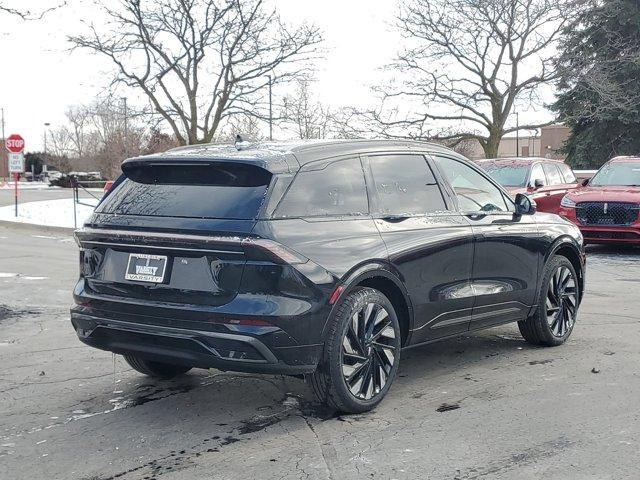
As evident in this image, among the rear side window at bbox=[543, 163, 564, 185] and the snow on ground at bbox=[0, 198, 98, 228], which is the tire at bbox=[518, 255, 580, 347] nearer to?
the rear side window at bbox=[543, 163, 564, 185]

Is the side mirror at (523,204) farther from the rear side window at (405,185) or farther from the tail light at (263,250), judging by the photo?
the tail light at (263,250)

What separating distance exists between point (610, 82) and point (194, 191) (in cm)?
2829

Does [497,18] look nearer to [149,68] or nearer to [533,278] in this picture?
[149,68]

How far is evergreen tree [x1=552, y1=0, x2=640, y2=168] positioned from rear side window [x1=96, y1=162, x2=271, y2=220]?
26.1 metres

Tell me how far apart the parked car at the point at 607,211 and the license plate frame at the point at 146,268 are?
10.8 m

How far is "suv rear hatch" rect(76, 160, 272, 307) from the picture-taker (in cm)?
445

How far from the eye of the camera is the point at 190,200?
4727 millimetres

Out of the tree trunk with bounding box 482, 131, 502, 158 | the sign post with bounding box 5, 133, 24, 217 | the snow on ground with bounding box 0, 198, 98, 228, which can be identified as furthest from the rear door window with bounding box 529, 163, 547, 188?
the sign post with bounding box 5, 133, 24, 217

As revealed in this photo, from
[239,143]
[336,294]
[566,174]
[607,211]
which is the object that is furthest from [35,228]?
[336,294]

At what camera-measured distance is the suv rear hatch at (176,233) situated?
445 cm

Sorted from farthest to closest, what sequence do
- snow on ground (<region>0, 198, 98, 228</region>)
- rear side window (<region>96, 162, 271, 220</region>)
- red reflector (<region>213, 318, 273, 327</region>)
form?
1. snow on ground (<region>0, 198, 98, 228</region>)
2. rear side window (<region>96, 162, 271, 220</region>)
3. red reflector (<region>213, 318, 273, 327</region>)

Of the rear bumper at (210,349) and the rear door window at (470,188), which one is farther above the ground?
the rear door window at (470,188)

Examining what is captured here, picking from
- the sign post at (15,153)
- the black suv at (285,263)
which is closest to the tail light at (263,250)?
the black suv at (285,263)

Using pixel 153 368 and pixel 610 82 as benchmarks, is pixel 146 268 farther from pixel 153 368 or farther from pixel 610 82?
pixel 610 82
